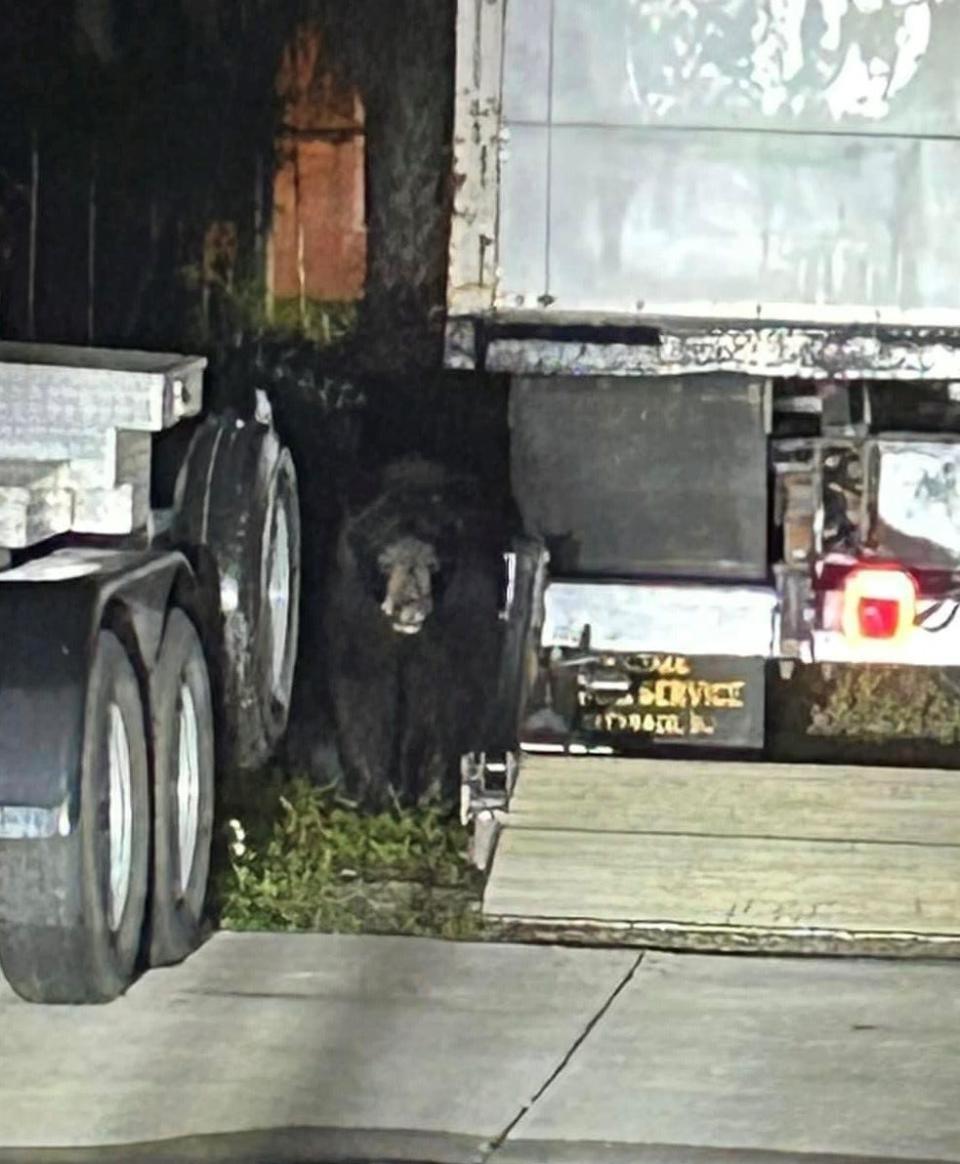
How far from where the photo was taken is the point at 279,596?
15.6 feet

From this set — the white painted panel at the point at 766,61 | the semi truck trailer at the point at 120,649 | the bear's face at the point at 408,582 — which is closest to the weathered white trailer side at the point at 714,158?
the white painted panel at the point at 766,61

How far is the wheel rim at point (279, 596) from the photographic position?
4664 millimetres

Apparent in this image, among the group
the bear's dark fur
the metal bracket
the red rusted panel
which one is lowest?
the metal bracket

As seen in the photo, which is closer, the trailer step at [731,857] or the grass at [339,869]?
the trailer step at [731,857]

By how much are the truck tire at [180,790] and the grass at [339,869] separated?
1.06 ft

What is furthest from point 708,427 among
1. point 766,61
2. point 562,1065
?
Answer: point 562,1065

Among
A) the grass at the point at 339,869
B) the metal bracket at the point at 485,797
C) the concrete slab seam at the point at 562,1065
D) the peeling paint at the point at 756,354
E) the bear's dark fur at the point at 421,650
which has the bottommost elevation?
the concrete slab seam at the point at 562,1065

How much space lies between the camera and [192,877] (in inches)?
164

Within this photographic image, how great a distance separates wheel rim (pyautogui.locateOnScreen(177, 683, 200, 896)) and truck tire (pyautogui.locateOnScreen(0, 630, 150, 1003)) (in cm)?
49

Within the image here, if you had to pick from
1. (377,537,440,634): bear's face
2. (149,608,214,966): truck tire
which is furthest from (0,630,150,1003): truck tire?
(377,537,440,634): bear's face

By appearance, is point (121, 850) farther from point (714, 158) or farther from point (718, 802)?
point (714, 158)

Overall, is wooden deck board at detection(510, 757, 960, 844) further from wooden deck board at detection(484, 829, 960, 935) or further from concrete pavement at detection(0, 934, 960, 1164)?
concrete pavement at detection(0, 934, 960, 1164)

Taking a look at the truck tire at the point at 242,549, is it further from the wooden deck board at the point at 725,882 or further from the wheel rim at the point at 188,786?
the wooden deck board at the point at 725,882

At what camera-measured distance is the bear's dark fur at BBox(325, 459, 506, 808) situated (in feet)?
15.7
